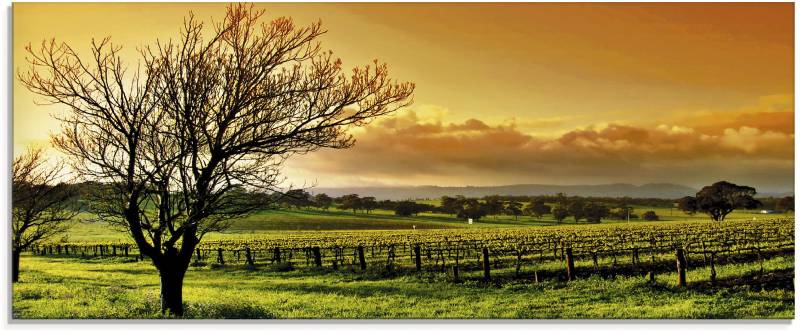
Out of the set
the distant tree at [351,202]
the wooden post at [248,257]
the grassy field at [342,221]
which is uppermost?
the distant tree at [351,202]

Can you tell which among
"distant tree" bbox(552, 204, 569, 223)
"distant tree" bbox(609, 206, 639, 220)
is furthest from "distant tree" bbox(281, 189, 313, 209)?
"distant tree" bbox(609, 206, 639, 220)

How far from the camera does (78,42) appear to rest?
8.22 metres

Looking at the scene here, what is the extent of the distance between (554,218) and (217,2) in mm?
6412

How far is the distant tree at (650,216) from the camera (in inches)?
354

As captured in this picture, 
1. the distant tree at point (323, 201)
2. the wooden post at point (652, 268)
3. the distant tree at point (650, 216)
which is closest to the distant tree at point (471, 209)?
the distant tree at point (323, 201)

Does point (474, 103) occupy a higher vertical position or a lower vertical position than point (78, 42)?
lower

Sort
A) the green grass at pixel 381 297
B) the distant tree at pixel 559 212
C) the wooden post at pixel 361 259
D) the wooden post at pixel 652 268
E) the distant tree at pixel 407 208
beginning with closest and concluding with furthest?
the green grass at pixel 381 297 → the distant tree at pixel 407 208 → the distant tree at pixel 559 212 → the wooden post at pixel 652 268 → the wooden post at pixel 361 259

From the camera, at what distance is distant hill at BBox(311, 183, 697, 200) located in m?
8.74

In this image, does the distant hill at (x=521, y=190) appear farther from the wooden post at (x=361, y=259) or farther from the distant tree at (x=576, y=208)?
the wooden post at (x=361, y=259)

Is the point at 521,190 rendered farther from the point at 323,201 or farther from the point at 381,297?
the point at 323,201

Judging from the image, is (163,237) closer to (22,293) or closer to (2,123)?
(22,293)

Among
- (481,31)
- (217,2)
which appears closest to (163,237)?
(217,2)

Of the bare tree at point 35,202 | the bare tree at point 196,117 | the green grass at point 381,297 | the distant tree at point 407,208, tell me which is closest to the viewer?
the bare tree at point 196,117

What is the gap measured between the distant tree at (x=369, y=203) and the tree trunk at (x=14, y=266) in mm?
5260
